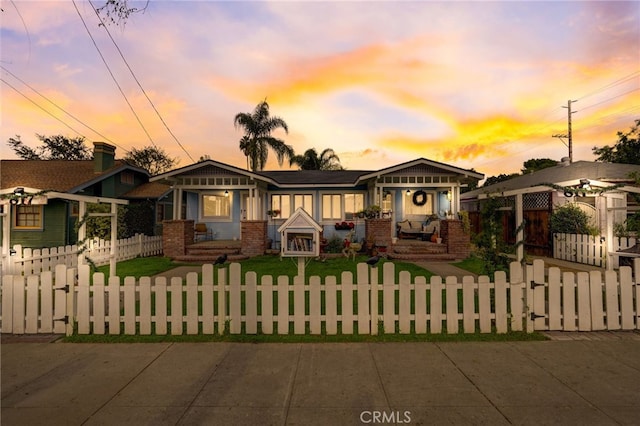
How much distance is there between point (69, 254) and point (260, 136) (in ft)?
56.5

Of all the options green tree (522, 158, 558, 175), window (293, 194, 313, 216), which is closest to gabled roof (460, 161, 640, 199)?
window (293, 194, 313, 216)

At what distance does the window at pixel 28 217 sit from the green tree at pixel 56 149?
2710 centimetres

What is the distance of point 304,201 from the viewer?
54.9 feet

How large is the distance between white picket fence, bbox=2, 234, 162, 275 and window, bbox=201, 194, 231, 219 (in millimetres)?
2751

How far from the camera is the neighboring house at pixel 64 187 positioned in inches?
653

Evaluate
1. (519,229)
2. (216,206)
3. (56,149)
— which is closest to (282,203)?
(216,206)

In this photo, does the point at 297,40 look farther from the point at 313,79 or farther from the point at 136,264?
the point at 136,264

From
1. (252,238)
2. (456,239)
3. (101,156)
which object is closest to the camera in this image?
(456,239)

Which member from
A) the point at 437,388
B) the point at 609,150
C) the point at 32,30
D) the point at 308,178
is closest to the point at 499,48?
the point at 308,178

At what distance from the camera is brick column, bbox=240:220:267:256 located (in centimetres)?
1354

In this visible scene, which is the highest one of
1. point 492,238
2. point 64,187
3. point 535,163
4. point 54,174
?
point 535,163

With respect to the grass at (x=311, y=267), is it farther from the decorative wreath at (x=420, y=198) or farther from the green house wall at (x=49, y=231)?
the green house wall at (x=49, y=231)

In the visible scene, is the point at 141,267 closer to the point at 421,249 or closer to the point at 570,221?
the point at 421,249

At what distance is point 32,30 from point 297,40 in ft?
29.1
